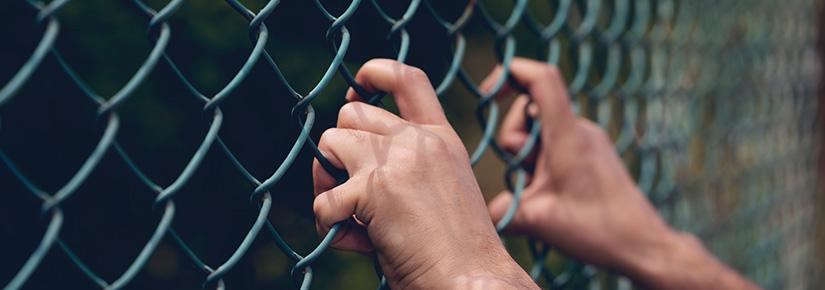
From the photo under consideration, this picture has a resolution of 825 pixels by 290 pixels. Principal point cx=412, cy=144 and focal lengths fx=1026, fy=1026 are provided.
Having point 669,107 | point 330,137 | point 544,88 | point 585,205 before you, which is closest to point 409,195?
point 330,137

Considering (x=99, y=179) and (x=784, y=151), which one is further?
(x=784, y=151)

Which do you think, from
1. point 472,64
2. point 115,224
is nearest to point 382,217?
point 115,224

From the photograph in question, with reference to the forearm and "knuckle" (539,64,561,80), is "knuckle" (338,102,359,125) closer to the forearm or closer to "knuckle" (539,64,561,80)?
"knuckle" (539,64,561,80)

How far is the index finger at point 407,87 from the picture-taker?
122 centimetres

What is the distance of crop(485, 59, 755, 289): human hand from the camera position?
175cm

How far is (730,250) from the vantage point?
294 cm

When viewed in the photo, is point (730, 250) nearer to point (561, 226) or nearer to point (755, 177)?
point (755, 177)

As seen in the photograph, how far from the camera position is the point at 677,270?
1.92m

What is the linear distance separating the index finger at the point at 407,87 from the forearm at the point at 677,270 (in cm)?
80

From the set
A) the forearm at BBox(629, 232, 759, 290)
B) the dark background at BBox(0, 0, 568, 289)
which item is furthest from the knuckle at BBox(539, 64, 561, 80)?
the forearm at BBox(629, 232, 759, 290)

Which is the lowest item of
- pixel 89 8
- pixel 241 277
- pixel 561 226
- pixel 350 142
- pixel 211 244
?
pixel 241 277

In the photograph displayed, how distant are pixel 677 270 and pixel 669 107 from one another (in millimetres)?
695

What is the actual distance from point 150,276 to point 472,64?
172 cm

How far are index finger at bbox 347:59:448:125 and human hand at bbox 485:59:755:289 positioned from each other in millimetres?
516
